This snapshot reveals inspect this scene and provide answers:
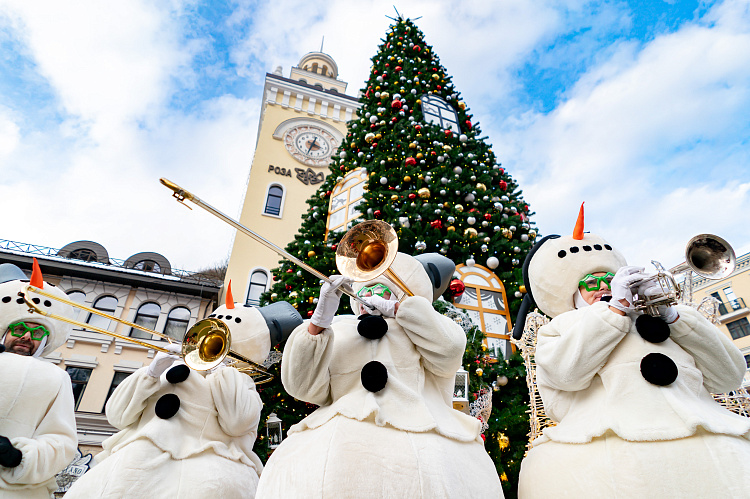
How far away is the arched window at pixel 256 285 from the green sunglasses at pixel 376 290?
35.9ft

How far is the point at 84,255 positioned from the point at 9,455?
1621 cm

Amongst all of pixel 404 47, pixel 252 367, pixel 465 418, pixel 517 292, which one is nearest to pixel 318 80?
pixel 404 47

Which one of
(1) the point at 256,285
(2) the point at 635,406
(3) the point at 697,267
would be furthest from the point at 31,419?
(1) the point at 256,285

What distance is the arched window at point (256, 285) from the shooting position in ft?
43.8

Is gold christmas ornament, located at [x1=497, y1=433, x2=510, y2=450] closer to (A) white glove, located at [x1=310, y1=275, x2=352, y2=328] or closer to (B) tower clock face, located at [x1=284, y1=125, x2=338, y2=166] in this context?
(A) white glove, located at [x1=310, y1=275, x2=352, y2=328]

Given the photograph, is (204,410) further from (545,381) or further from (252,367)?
(545,381)

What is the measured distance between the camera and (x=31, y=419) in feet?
10.8

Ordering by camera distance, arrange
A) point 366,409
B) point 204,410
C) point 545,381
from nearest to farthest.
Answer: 1. point 366,409
2. point 545,381
3. point 204,410

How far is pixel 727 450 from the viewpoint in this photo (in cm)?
180

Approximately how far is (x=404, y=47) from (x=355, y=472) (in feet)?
34.0

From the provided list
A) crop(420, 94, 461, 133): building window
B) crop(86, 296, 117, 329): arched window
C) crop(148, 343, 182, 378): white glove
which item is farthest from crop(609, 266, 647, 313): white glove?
crop(86, 296, 117, 329): arched window

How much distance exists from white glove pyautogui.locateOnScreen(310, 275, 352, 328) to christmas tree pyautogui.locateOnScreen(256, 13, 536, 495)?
296 centimetres

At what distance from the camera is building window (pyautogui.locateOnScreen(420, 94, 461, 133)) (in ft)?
29.3

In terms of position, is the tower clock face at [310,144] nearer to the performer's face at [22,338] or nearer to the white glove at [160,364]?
the performer's face at [22,338]
